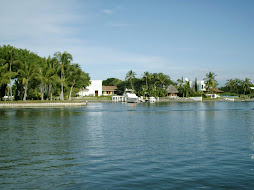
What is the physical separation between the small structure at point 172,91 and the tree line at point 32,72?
51182 millimetres

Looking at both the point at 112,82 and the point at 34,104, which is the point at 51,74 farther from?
the point at 112,82

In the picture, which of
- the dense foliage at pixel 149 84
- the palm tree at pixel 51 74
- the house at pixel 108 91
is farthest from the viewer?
the house at pixel 108 91

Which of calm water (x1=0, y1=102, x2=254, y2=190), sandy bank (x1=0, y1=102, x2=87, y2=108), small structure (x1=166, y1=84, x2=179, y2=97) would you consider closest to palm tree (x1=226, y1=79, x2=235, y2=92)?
small structure (x1=166, y1=84, x2=179, y2=97)

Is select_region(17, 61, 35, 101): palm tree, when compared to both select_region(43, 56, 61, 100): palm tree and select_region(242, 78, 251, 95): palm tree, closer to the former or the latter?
select_region(43, 56, 61, 100): palm tree

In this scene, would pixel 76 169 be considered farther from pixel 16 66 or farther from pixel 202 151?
pixel 16 66

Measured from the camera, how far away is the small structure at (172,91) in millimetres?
136300

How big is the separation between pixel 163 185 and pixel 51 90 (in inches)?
3208

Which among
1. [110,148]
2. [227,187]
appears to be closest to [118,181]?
[227,187]

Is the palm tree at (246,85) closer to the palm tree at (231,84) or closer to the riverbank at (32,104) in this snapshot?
the palm tree at (231,84)

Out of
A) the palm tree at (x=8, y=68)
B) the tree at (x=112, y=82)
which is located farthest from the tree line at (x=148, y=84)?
the palm tree at (x=8, y=68)

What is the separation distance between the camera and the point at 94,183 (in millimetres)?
11695

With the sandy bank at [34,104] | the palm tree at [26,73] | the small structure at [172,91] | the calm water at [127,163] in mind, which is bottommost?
the calm water at [127,163]

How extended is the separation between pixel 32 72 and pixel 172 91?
7339 cm

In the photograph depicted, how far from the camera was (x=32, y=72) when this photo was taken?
78.6 meters
